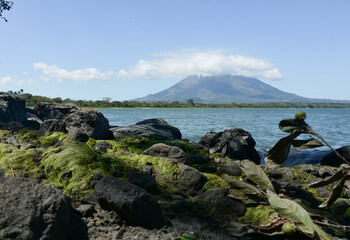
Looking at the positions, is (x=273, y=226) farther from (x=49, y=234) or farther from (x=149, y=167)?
(x=149, y=167)

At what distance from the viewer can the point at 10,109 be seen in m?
22.6

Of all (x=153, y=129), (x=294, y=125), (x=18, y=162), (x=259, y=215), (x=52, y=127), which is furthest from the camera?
(x=153, y=129)

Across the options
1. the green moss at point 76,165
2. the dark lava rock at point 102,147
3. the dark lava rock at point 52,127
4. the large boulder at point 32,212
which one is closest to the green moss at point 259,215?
the large boulder at point 32,212

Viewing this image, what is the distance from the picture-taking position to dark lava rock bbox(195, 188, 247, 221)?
4.10 m

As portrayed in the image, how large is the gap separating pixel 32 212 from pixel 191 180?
2.99 m

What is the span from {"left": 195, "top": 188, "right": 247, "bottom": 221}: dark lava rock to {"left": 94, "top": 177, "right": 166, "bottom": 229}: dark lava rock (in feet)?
2.67

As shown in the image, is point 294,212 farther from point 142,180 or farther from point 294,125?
point 142,180

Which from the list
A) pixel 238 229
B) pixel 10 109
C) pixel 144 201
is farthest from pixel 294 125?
pixel 10 109

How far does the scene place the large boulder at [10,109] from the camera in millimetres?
20352

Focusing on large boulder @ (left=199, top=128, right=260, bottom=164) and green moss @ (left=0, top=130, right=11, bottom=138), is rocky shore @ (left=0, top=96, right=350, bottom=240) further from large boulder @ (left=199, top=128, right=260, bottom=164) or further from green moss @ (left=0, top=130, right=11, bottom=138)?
large boulder @ (left=199, top=128, right=260, bottom=164)

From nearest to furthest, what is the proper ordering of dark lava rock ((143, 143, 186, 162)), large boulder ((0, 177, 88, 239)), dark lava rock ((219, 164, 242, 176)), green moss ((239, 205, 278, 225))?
1. large boulder ((0, 177, 88, 239))
2. green moss ((239, 205, 278, 225))
3. dark lava rock ((219, 164, 242, 176))
4. dark lava rock ((143, 143, 186, 162))

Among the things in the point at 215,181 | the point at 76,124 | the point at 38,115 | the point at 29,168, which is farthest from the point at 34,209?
the point at 38,115

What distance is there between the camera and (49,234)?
2.79 metres

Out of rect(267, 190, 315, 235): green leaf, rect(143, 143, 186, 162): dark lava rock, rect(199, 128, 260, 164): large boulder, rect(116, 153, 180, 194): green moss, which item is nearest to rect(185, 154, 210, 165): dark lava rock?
rect(143, 143, 186, 162): dark lava rock
